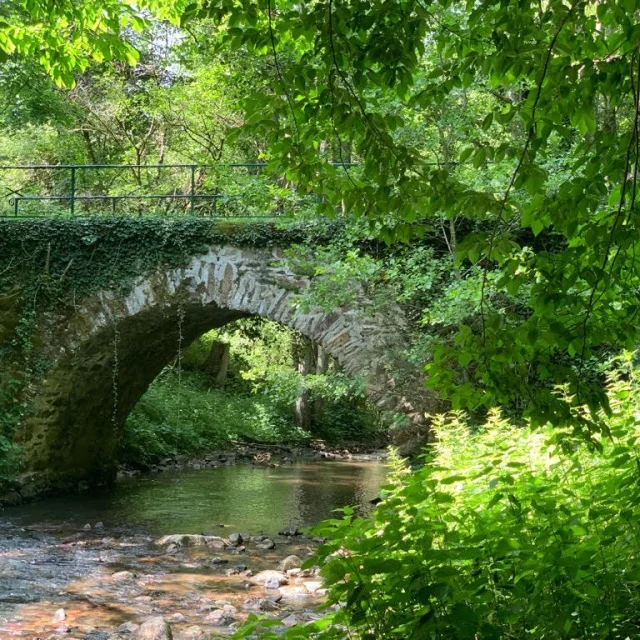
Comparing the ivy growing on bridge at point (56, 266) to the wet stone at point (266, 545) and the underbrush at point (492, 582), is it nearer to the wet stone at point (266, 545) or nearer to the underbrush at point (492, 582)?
the wet stone at point (266, 545)

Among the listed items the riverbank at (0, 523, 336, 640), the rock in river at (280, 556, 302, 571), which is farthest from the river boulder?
the rock in river at (280, 556, 302, 571)

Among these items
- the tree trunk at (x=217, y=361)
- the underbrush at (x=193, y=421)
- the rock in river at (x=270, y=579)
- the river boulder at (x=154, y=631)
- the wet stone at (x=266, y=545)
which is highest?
the tree trunk at (x=217, y=361)

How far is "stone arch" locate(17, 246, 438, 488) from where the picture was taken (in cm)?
802

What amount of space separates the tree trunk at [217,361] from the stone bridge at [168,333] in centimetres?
879

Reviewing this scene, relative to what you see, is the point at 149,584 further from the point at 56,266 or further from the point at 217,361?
the point at 217,361

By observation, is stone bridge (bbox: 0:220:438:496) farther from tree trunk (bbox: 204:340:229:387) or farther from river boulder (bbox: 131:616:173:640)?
tree trunk (bbox: 204:340:229:387)

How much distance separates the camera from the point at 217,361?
19500mm

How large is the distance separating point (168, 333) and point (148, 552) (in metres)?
3.56

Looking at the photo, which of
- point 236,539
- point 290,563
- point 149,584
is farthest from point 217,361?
point 149,584

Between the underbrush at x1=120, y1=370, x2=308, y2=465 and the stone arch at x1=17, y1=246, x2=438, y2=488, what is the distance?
89.8 inches

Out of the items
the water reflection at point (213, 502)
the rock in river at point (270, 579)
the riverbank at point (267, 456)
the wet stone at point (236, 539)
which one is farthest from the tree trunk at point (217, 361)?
the rock in river at point (270, 579)

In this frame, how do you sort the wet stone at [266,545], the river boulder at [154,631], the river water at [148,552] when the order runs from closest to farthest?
the river boulder at [154,631]
the river water at [148,552]
the wet stone at [266,545]

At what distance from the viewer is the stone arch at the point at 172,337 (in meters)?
8.02

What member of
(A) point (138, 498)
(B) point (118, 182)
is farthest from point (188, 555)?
(B) point (118, 182)
